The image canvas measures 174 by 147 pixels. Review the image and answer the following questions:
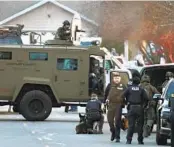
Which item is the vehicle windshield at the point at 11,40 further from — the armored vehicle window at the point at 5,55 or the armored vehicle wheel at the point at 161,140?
the armored vehicle wheel at the point at 161,140

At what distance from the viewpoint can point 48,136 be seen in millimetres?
21266

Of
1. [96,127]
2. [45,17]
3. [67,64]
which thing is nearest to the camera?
[96,127]

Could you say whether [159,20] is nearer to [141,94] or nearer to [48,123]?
[48,123]

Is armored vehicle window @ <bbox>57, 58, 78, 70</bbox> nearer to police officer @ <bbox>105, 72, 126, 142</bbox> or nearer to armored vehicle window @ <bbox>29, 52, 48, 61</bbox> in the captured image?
armored vehicle window @ <bbox>29, 52, 48, 61</bbox>

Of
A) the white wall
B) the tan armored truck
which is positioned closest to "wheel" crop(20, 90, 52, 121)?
the tan armored truck

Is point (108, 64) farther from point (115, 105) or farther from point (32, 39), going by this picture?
point (115, 105)

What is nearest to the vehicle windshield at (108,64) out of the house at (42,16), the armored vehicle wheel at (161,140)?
the armored vehicle wheel at (161,140)

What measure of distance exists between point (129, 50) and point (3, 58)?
38.5 metres

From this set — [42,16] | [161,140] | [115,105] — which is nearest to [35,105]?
[115,105]

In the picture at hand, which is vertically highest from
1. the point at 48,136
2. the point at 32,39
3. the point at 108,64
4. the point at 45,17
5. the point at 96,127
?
the point at 45,17

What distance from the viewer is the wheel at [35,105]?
27234 mm

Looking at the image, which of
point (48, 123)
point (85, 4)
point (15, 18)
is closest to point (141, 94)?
point (48, 123)

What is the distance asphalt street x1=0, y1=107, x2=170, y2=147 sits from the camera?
19.0m

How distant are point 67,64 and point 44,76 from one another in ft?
2.98
